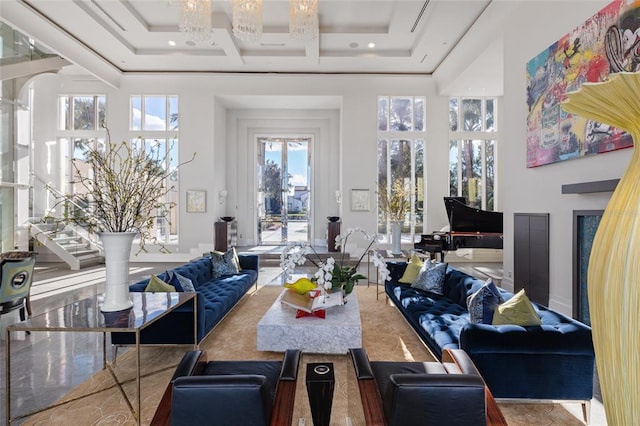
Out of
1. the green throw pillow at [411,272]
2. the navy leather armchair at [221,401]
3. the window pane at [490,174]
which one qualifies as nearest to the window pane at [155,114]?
the green throw pillow at [411,272]

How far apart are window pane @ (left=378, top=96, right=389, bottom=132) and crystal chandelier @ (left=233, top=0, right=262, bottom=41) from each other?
16.7ft

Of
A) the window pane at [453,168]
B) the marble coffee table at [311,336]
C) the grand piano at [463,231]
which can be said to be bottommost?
the marble coffee table at [311,336]

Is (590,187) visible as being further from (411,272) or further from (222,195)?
(222,195)

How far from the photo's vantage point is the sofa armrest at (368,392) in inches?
56.5

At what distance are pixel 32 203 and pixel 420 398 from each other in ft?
36.2

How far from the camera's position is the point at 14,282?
3613 mm

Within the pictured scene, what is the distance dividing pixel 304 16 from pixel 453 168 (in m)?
6.06

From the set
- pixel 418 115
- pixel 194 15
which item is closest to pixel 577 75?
pixel 194 15

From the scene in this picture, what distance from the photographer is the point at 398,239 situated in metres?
6.73

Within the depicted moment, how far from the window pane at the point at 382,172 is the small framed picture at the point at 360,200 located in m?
0.46

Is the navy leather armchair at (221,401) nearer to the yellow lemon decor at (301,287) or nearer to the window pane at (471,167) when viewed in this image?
the yellow lemon decor at (301,287)

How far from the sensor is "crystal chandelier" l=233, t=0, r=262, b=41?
15.4 ft

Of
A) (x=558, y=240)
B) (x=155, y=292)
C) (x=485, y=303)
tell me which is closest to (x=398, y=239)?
(x=558, y=240)

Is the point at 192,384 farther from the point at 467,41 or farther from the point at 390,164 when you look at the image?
the point at 390,164
